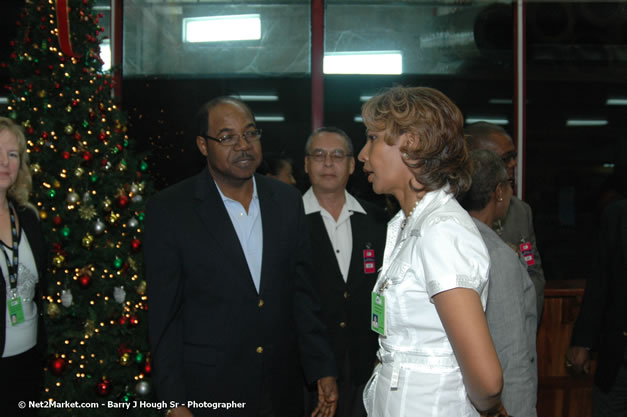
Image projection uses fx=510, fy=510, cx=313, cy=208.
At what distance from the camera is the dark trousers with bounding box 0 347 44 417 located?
2126 mm

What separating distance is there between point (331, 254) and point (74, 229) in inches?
62.6

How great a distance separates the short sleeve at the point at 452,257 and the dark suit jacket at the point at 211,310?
0.92m

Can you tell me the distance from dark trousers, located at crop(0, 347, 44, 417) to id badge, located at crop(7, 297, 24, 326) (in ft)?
0.49

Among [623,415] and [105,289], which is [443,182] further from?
[105,289]

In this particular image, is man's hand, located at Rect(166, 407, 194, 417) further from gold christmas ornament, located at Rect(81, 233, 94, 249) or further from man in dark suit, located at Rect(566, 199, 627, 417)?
man in dark suit, located at Rect(566, 199, 627, 417)

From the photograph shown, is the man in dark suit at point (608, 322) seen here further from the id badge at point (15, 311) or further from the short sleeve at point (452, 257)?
the id badge at point (15, 311)

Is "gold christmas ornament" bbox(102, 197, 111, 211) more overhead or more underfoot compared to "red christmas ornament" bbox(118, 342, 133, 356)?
more overhead

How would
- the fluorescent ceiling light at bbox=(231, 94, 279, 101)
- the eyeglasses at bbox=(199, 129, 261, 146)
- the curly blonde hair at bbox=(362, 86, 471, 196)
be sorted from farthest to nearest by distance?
the fluorescent ceiling light at bbox=(231, 94, 279, 101)
the eyeglasses at bbox=(199, 129, 261, 146)
the curly blonde hair at bbox=(362, 86, 471, 196)

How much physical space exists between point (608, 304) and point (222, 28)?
3.75m

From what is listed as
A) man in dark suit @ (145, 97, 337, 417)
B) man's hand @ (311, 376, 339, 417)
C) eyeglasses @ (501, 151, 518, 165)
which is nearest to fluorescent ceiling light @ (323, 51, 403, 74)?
eyeglasses @ (501, 151, 518, 165)

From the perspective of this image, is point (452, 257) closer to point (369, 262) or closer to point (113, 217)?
point (369, 262)

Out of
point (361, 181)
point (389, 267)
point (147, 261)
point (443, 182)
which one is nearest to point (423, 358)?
point (389, 267)

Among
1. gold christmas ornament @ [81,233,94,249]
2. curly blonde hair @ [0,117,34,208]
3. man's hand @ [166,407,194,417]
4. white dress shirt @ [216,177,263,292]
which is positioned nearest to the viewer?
man's hand @ [166,407,194,417]

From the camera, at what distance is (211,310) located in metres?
1.90
